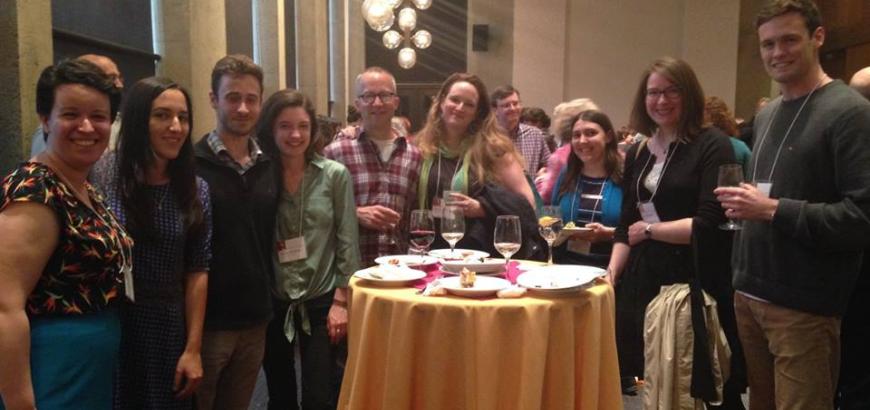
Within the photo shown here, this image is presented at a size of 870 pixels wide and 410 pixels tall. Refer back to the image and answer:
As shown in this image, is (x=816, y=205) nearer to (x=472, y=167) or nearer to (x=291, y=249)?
(x=472, y=167)

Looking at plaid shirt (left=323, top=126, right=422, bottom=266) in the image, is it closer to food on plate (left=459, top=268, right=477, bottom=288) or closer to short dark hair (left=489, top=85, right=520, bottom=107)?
food on plate (left=459, top=268, right=477, bottom=288)

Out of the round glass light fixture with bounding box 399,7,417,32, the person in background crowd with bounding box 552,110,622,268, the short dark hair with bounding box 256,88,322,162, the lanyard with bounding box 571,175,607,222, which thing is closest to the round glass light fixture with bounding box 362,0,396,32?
the round glass light fixture with bounding box 399,7,417,32

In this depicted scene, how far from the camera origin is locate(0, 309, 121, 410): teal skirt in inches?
56.2

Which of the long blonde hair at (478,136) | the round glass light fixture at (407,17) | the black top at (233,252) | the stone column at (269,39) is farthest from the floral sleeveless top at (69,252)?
the round glass light fixture at (407,17)

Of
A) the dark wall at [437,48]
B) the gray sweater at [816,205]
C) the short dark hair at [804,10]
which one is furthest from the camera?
the dark wall at [437,48]

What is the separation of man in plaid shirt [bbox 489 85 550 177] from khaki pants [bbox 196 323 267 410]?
3010 mm

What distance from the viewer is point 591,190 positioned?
136 inches

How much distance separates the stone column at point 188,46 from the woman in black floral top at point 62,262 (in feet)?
12.7

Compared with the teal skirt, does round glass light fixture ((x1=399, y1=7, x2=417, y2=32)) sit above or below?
above

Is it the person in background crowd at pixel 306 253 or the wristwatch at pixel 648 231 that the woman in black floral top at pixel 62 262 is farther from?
the wristwatch at pixel 648 231

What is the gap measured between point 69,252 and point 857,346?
2799 millimetres

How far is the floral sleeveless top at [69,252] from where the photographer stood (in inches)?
55.6

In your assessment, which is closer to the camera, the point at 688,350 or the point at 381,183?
the point at 688,350

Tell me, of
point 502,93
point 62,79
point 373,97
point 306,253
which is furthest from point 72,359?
point 502,93
